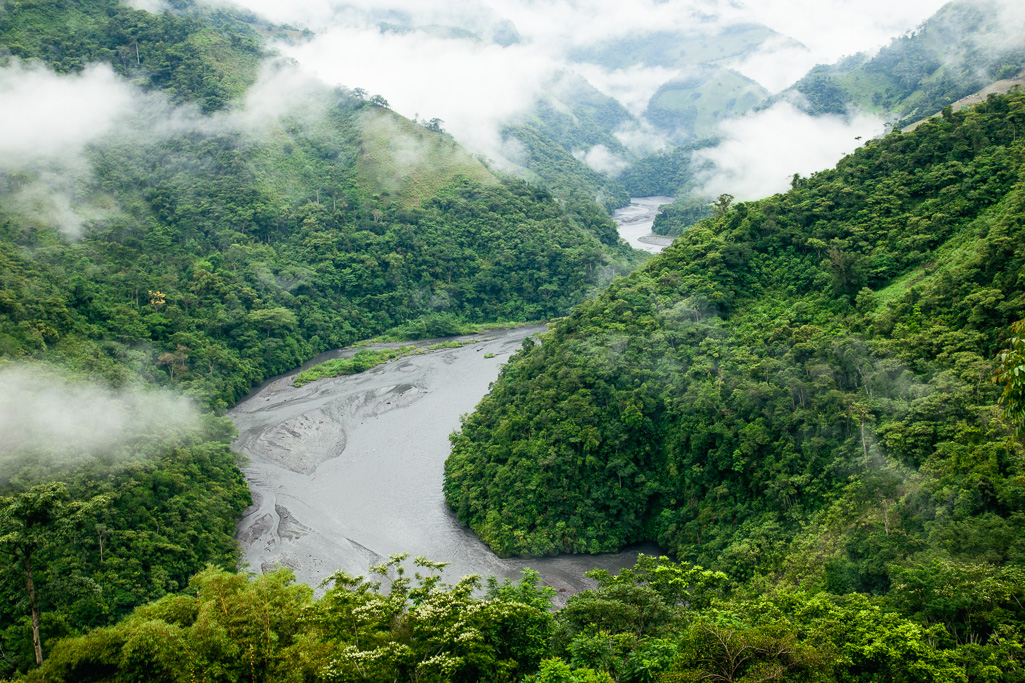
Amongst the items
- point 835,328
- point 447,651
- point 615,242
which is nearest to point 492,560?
point 447,651

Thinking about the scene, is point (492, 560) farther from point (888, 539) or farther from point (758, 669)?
point (758, 669)

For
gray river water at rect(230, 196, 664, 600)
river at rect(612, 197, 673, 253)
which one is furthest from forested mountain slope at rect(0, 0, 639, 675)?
river at rect(612, 197, 673, 253)

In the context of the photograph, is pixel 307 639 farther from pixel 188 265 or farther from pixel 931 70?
pixel 931 70

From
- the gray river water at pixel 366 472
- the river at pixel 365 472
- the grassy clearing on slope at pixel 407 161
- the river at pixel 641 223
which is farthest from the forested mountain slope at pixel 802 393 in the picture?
the river at pixel 641 223

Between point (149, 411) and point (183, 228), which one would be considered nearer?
point (149, 411)

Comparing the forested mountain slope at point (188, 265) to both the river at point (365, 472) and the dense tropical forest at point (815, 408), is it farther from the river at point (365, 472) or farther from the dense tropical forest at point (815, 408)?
the dense tropical forest at point (815, 408)

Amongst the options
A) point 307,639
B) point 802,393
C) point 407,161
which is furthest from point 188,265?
point 307,639
